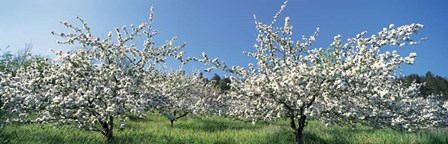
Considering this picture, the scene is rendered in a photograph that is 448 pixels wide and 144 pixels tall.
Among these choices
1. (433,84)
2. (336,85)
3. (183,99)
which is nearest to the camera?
(336,85)

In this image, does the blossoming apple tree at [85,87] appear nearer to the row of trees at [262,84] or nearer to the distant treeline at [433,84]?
the row of trees at [262,84]

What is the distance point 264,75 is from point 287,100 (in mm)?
861

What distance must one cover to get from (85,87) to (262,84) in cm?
484

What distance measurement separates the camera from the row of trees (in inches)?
325

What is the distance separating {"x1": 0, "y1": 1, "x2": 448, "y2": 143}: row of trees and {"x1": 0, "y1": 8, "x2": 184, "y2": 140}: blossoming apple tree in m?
0.03

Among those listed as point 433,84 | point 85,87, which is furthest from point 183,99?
point 433,84

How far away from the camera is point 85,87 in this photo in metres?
10.3

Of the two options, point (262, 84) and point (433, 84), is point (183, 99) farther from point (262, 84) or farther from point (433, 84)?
point (433, 84)

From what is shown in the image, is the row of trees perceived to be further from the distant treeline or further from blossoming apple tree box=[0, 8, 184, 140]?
the distant treeline

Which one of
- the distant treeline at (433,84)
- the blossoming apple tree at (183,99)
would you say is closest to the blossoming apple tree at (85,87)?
the blossoming apple tree at (183,99)

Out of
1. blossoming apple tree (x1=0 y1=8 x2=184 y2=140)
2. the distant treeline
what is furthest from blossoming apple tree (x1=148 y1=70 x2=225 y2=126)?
the distant treeline

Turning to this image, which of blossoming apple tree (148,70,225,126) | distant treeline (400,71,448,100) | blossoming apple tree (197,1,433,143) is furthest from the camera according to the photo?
distant treeline (400,71,448,100)

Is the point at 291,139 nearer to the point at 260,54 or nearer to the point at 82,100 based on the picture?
the point at 260,54

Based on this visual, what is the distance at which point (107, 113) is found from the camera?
941 cm
